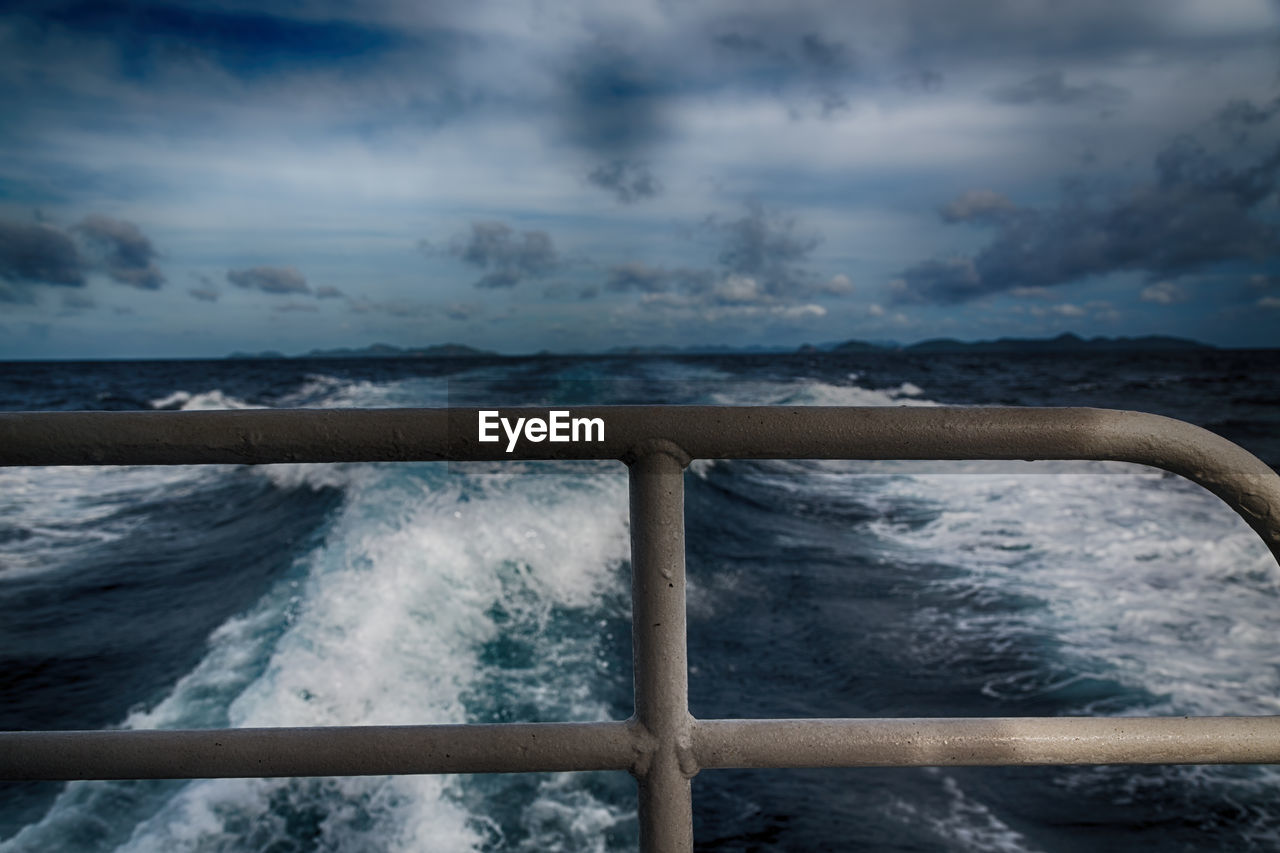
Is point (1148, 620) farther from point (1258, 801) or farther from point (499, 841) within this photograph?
point (499, 841)

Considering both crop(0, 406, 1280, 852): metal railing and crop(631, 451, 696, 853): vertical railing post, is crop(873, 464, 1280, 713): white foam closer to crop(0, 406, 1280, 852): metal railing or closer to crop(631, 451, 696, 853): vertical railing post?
crop(0, 406, 1280, 852): metal railing

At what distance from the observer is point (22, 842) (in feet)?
10.8

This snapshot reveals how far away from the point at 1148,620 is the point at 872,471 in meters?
5.99

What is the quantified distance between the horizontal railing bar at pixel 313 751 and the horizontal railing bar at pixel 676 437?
24cm

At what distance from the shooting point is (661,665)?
2.31 feet

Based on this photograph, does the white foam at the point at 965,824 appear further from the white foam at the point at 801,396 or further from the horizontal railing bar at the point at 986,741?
the white foam at the point at 801,396

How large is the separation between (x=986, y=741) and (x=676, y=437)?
0.39 m

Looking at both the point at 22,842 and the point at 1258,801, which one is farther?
the point at 1258,801

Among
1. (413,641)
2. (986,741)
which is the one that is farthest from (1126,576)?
(986,741)

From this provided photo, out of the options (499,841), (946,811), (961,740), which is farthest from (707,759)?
(946,811)

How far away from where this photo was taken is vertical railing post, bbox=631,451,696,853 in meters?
0.68

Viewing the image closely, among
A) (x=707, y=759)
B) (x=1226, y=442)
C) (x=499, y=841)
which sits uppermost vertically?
(x=1226, y=442)

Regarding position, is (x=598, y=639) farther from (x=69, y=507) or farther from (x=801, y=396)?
(x=801, y=396)

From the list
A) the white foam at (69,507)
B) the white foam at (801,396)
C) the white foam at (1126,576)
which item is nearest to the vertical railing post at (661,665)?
the white foam at (1126,576)
